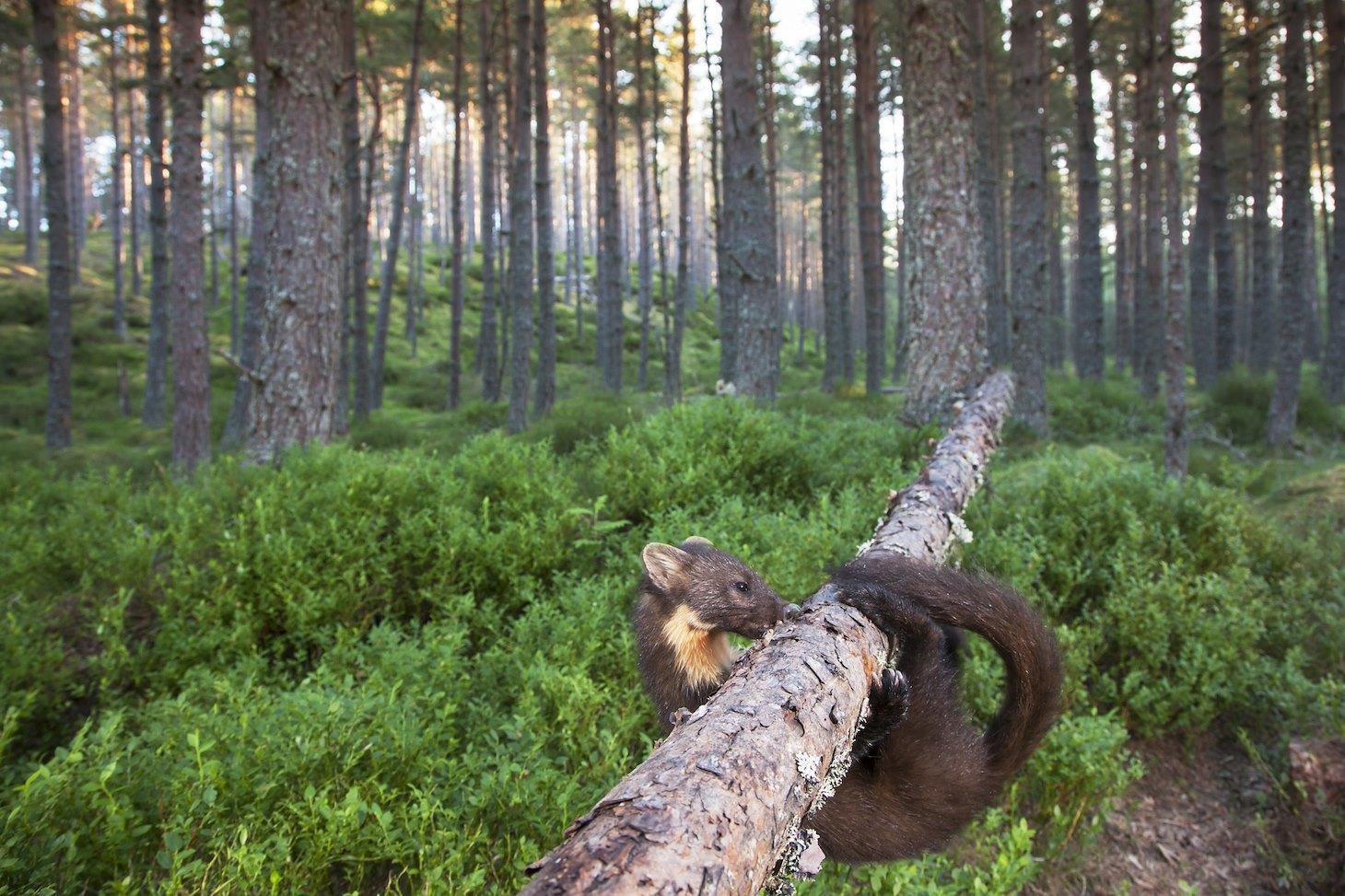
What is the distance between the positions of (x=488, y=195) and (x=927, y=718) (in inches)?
695

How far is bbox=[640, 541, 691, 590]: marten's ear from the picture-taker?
11.0ft

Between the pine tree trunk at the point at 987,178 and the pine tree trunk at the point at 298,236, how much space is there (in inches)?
294

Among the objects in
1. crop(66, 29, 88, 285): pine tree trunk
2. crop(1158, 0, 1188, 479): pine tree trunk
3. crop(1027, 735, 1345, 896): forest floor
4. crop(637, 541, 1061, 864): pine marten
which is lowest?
crop(1027, 735, 1345, 896): forest floor

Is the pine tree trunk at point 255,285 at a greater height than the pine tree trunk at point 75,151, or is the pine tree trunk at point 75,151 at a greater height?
the pine tree trunk at point 75,151

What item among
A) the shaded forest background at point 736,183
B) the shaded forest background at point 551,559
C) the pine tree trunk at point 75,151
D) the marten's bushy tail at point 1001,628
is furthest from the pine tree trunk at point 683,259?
the pine tree trunk at point 75,151

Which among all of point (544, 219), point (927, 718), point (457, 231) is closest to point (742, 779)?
point (927, 718)

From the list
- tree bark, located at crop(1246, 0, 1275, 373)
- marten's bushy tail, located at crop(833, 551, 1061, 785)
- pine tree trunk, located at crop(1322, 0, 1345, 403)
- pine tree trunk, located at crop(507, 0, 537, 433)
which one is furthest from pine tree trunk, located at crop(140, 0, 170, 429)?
tree bark, located at crop(1246, 0, 1275, 373)

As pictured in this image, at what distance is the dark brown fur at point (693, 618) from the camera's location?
10.0ft

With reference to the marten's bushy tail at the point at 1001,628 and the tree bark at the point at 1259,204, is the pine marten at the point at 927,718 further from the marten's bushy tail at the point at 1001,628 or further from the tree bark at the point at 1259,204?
the tree bark at the point at 1259,204

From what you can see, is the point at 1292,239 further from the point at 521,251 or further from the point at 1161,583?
the point at 521,251

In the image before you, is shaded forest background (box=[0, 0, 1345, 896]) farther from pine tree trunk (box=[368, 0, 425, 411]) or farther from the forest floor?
pine tree trunk (box=[368, 0, 425, 411])

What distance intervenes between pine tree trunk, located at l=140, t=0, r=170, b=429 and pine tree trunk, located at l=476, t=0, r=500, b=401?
601cm

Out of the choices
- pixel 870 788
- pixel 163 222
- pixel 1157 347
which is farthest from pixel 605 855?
pixel 1157 347

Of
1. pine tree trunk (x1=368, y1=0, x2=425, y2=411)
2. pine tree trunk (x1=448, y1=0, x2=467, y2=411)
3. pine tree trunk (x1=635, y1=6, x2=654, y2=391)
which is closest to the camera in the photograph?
pine tree trunk (x1=368, y1=0, x2=425, y2=411)
